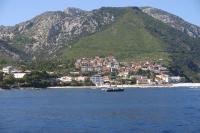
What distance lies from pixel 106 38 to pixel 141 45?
10870 mm

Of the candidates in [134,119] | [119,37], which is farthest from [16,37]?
[134,119]

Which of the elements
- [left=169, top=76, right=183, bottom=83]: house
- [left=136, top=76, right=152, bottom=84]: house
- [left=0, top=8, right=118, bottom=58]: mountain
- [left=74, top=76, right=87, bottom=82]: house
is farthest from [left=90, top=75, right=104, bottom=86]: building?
[left=0, top=8, right=118, bottom=58]: mountain

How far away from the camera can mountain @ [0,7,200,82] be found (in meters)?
130

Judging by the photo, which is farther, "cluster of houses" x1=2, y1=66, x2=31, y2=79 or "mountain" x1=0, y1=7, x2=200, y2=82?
"mountain" x1=0, y1=7, x2=200, y2=82

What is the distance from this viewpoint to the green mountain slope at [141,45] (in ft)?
419

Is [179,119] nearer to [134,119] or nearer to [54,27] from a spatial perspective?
[134,119]

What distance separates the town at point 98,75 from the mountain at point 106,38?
234 inches

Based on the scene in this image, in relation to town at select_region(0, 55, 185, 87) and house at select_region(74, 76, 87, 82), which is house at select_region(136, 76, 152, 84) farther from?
house at select_region(74, 76, 87, 82)

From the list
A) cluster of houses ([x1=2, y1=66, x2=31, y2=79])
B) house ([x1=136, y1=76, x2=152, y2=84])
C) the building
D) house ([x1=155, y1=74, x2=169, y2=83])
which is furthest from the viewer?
house ([x1=155, y1=74, x2=169, y2=83])

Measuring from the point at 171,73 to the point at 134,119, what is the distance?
294ft

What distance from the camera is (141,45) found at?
13150cm

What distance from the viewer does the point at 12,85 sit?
284 feet

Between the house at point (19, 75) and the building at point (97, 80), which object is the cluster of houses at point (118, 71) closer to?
the building at point (97, 80)

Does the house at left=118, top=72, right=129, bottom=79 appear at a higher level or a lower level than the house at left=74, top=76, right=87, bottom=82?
higher
